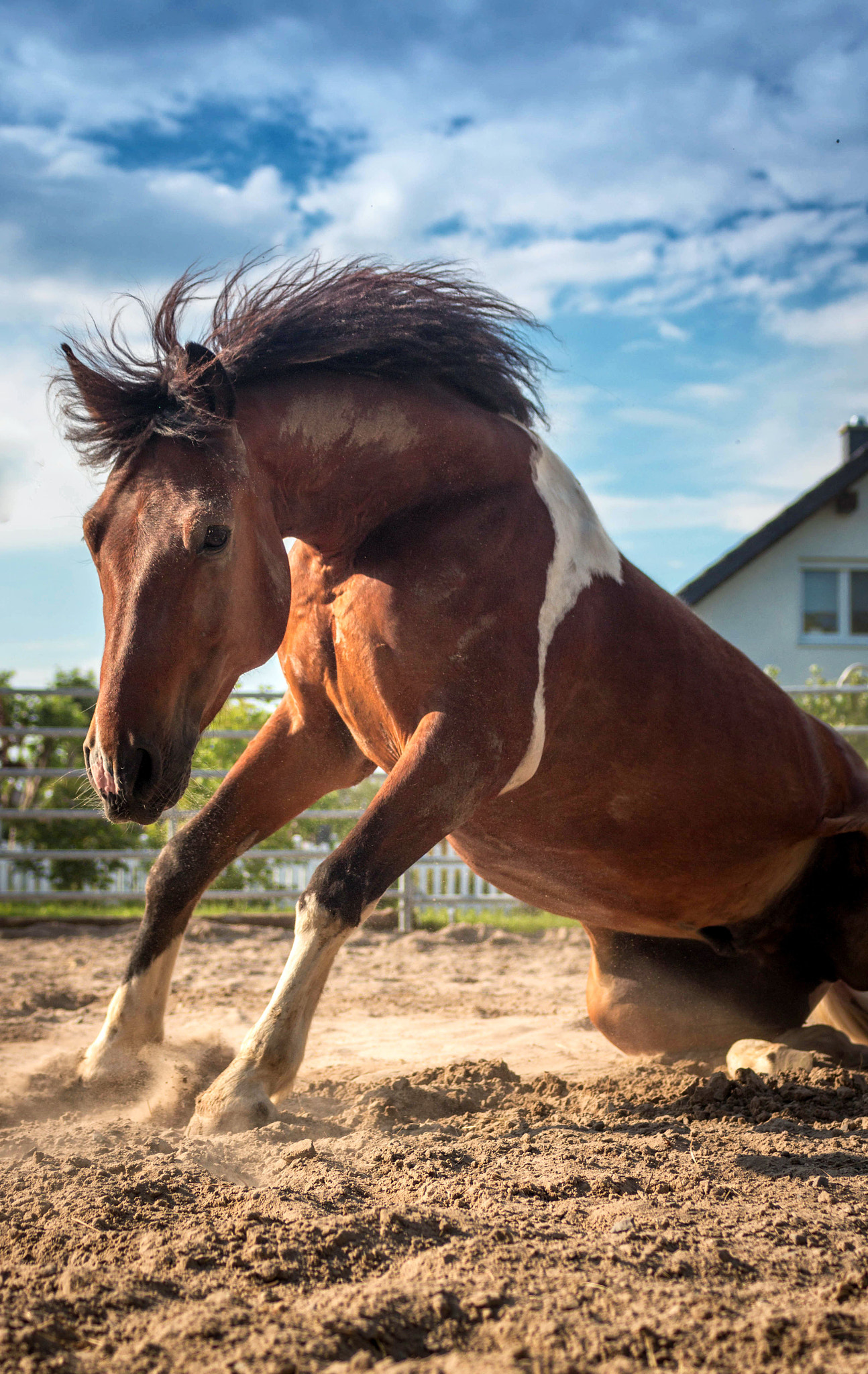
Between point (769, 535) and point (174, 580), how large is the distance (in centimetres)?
1655

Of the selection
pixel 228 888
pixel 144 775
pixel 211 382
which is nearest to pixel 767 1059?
pixel 144 775

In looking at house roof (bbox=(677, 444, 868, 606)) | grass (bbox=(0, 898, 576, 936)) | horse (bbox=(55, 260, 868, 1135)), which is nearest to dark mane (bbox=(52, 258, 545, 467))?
horse (bbox=(55, 260, 868, 1135))

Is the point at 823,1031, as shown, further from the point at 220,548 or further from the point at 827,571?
the point at 827,571

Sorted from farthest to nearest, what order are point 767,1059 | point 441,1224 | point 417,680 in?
point 767,1059 → point 417,680 → point 441,1224

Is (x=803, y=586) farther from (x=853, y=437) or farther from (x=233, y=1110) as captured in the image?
(x=233, y=1110)

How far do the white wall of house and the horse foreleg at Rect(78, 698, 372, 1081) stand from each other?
15.0m

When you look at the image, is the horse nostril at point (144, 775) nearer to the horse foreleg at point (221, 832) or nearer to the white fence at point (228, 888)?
the horse foreleg at point (221, 832)

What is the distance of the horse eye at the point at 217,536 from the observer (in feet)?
8.17

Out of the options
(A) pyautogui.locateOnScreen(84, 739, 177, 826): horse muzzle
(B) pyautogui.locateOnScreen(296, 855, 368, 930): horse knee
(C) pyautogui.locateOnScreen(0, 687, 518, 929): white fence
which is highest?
(A) pyautogui.locateOnScreen(84, 739, 177, 826): horse muzzle

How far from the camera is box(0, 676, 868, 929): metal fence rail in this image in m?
9.06

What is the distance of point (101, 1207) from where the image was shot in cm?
187

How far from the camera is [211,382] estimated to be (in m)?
2.61

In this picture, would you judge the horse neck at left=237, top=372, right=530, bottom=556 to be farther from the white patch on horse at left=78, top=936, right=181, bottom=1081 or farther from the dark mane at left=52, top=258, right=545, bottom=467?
the white patch on horse at left=78, top=936, right=181, bottom=1081

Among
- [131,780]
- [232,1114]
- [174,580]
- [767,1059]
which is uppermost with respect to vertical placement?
[174,580]
